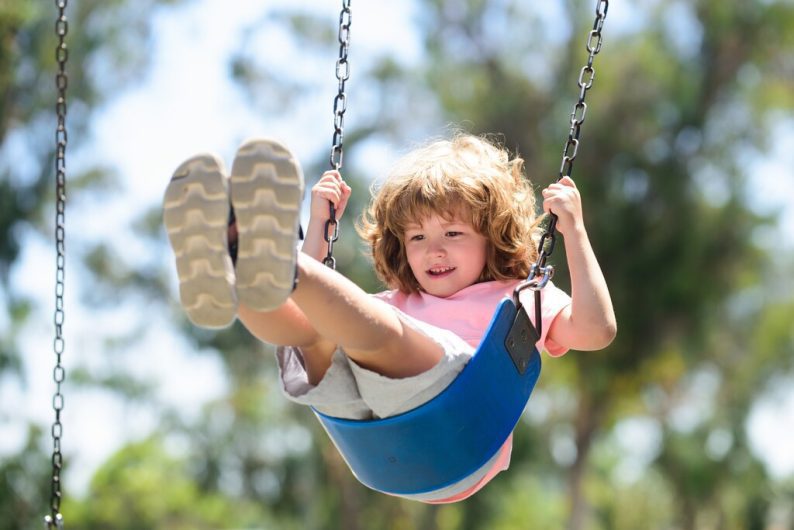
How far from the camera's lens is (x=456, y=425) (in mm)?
2465

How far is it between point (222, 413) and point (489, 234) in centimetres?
1526

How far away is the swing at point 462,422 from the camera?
242cm

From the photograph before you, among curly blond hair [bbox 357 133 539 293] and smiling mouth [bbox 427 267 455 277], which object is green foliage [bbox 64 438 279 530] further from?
smiling mouth [bbox 427 267 455 277]

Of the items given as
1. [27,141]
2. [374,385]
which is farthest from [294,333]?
[27,141]

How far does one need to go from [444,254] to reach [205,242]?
80 centimetres

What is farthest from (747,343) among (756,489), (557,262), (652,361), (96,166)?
(96,166)

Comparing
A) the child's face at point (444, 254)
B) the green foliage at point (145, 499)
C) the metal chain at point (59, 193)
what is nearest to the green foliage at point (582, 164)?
the green foliage at point (145, 499)

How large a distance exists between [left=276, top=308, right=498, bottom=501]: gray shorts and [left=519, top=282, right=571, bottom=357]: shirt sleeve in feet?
1.03

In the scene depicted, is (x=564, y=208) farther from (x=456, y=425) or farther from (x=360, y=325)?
(x=360, y=325)

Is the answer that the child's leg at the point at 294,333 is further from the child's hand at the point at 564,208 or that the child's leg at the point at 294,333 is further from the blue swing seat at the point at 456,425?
the child's hand at the point at 564,208

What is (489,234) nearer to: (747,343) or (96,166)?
(96,166)

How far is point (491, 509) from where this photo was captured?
1551 cm

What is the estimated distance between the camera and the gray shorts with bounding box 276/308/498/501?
234 cm

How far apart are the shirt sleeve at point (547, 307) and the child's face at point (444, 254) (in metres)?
0.16
